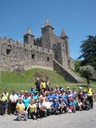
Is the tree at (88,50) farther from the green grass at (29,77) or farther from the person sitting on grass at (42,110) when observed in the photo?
the person sitting on grass at (42,110)

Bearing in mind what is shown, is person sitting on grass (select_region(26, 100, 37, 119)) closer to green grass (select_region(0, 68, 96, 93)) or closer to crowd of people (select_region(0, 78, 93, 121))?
crowd of people (select_region(0, 78, 93, 121))

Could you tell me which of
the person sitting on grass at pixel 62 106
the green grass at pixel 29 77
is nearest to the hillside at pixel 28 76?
the green grass at pixel 29 77

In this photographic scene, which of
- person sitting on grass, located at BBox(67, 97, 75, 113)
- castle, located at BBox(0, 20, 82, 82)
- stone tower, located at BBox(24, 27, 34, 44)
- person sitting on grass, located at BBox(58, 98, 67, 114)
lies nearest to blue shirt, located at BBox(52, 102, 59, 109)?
person sitting on grass, located at BBox(58, 98, 67, 114)

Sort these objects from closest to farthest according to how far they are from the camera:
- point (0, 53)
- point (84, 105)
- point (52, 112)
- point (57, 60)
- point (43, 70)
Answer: point (52, 112) < point (84, 105) < point (0, 53) < point (43, 70) < point (57, 60)

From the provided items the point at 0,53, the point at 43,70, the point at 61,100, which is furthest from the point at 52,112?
the point at 43,70

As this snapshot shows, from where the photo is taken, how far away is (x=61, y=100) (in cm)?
1316

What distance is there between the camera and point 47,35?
45.8 m

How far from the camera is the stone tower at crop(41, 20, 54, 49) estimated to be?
44.7m

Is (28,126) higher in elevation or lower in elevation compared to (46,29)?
lower

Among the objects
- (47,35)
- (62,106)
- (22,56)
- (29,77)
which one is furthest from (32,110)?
(47,35)

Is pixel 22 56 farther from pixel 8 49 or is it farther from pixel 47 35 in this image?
pixel 47 35

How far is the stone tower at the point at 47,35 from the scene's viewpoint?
44.7m

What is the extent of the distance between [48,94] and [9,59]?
60.9 feet

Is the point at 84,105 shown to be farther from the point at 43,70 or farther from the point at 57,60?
the point at 57,60
